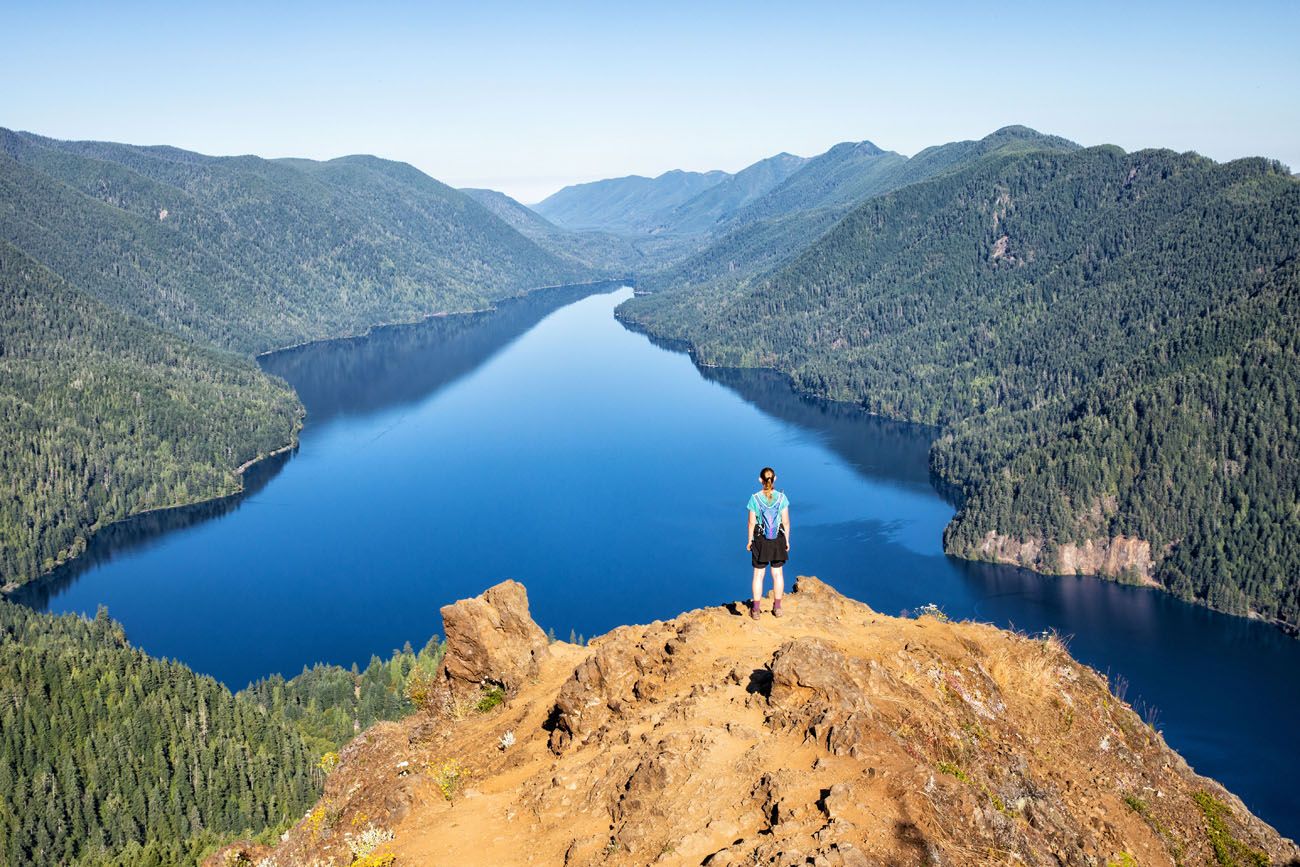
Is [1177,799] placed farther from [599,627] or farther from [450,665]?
[599,627]

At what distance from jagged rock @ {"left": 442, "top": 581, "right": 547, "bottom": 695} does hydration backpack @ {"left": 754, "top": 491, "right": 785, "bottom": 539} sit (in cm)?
1019

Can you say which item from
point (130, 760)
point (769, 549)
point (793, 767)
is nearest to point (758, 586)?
point (769, 549)

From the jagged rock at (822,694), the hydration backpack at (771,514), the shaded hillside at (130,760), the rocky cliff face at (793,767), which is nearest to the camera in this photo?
the rocky cliff face at (793,767)

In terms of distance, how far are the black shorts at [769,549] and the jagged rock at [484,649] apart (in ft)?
31.3

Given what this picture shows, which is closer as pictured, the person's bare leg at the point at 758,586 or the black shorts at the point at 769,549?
the person's bare leg at the point at 758,586

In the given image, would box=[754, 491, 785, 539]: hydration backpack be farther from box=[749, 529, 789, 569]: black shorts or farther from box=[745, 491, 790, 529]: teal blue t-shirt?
box=[749, 529, 789, 569]: black shorts

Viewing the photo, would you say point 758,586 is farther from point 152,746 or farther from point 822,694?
point 152,746

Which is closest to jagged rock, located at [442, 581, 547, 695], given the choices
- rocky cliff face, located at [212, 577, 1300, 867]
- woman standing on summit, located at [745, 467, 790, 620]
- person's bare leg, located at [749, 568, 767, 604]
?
rocky cliff face, located at [212, 577, 1300, 867]

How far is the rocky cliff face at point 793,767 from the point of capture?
21656mm

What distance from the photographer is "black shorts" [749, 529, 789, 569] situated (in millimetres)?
34731

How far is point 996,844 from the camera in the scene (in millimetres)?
21344

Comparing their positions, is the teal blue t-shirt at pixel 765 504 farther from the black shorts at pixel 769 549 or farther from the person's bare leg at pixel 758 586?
the person's bare leg at pixel 758 586

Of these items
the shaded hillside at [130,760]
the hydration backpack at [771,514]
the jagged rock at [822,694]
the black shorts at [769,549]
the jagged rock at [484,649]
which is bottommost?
the shaded hillside at [130,760]

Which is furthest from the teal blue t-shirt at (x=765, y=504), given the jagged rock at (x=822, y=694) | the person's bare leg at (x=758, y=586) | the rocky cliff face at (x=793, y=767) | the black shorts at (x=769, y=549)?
the jagged rock at (x=822, y=694)
